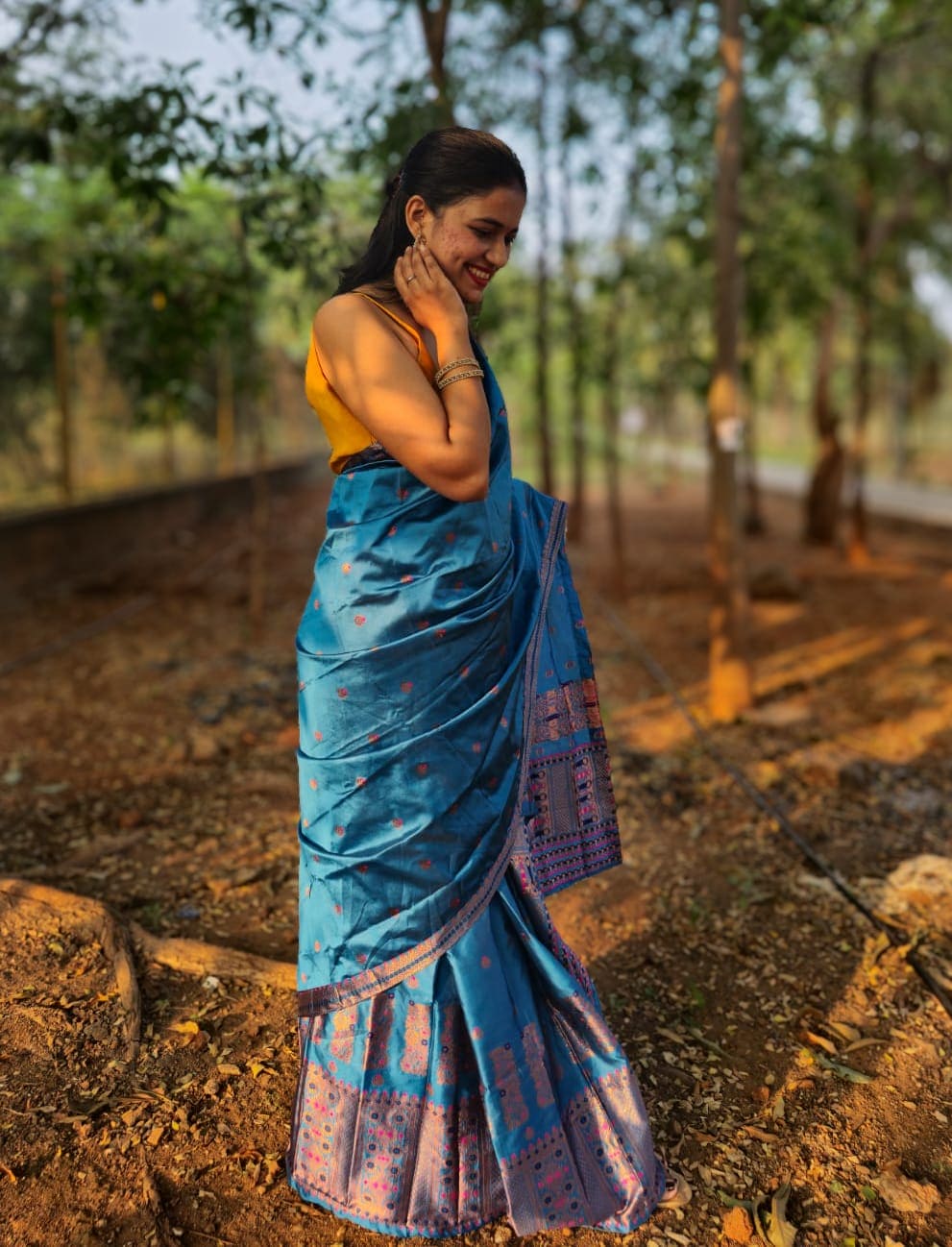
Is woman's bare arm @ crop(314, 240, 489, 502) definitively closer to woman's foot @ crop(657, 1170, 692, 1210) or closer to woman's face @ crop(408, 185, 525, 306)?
woman's face @ crop(408, 185, 525, 306)

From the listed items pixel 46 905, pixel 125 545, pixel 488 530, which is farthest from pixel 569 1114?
pixel 125 545

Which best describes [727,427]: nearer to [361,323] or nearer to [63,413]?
[361,323]

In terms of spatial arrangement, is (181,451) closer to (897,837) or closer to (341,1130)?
(897,837)

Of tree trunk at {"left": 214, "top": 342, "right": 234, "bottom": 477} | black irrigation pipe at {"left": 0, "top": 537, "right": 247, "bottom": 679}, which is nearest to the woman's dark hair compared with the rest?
black irrigation pipe at {"left": 0, "top": 537, "right": 247, "bottom": 679}

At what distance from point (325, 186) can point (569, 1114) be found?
526 centimetres

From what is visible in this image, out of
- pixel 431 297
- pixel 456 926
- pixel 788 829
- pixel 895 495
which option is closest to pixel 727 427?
pixel 788 829

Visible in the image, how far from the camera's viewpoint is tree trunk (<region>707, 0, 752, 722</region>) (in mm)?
5121

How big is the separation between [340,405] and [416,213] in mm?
335

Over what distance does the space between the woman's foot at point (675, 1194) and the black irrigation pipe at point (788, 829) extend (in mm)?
1110

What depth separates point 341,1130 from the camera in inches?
74.3

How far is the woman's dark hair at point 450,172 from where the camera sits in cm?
164

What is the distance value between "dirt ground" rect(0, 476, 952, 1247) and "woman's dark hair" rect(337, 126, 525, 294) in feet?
5.98

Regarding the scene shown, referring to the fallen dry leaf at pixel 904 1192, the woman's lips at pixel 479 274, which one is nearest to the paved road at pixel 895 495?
the fallen dry leaf at pixel 904 1192

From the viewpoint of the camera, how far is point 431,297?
1.63 m
